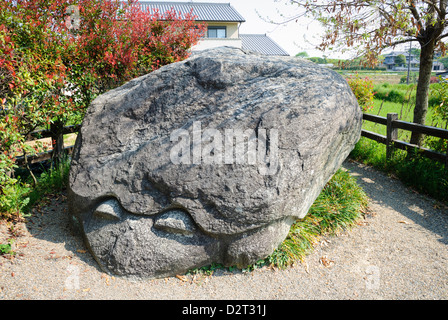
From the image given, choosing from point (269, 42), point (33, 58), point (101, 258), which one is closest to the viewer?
point (101, 258)

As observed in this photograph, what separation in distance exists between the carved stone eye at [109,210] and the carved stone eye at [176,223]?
0.50m

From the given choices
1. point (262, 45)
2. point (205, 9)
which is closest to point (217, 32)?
point (205, 9)

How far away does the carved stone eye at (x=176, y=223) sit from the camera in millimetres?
3666

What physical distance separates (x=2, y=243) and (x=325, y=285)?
156 inches

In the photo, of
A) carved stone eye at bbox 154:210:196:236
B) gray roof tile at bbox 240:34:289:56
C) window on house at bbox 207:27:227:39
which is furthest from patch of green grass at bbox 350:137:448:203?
gray roof tile at bbox 240:34:289:56

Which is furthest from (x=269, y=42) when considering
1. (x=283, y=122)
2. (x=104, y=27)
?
(x=283, y=122)

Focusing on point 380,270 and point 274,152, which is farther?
point 380,270

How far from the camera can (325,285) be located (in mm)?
3764

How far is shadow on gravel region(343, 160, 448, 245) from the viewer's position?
502 cm

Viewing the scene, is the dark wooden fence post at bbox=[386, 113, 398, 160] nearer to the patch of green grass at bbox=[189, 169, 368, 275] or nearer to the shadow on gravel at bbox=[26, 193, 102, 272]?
the patch of green grass at bbox=[189, 169, 368, 275]

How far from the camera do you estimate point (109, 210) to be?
3840 millimetres

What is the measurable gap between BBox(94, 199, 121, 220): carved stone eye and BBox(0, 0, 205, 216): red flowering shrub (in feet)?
4.88

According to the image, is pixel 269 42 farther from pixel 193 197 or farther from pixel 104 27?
pixel 193 197
